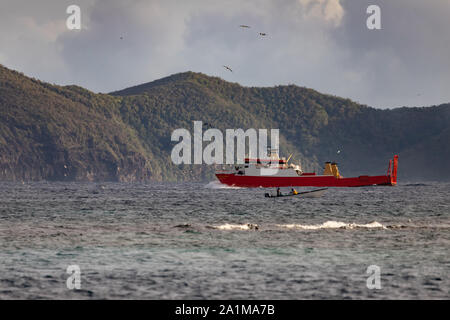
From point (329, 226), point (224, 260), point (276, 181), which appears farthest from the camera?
point (276, 181)

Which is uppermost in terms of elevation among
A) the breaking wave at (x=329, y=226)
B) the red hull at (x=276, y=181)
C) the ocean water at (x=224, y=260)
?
the red hull at (x=276, y=181)

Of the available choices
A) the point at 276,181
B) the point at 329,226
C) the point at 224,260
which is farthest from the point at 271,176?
the point at 224,260

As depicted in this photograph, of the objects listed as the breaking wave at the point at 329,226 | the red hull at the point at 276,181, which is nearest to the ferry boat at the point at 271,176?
the red hull at the point at 276,181

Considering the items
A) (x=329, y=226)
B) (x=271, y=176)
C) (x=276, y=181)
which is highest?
(x=271, y=176)

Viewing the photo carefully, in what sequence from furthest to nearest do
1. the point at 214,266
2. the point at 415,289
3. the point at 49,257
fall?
1. the point at 49,257
2. the point at 214,266
3. the point at 415,289

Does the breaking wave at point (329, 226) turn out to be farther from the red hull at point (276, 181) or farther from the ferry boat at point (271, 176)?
the red hull at point (276, 181)

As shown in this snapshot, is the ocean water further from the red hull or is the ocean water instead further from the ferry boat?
the red hull

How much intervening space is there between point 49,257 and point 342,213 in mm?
43603

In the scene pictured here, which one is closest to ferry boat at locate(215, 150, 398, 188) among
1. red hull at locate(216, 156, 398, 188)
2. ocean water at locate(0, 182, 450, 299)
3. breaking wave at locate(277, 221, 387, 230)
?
red hull at locate(216, 156, 398, 188)

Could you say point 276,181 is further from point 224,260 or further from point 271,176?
point 224,260

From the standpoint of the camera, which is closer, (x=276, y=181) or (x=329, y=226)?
(x=329, y=226)
